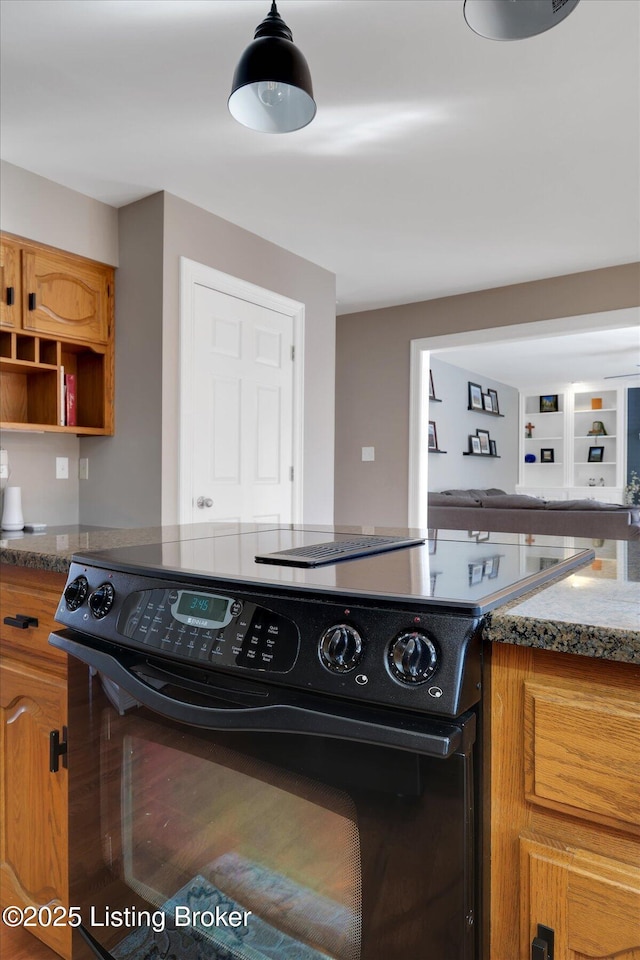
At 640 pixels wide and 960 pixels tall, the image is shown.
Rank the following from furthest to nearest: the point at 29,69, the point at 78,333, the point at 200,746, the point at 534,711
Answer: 1. the point at 78,333
2. the point at 29,69
3. the point at 200,746
4. the point at 534,711

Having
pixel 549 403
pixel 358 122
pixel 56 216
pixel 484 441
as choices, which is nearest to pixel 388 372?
pixel 358 122

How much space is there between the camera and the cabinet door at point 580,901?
65 centimetres

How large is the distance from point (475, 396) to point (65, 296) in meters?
5.84

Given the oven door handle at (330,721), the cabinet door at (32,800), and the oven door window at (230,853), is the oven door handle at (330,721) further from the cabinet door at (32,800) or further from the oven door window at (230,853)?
the cabinet door at (32,800)

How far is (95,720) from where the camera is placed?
1.11 metres

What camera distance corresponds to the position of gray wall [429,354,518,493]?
6910 mm

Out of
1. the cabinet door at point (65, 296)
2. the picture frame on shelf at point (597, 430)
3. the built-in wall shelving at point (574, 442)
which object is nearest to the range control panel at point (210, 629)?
the cabinet door at point (65, 296)

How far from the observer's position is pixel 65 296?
279 cm

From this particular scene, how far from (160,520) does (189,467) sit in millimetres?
298

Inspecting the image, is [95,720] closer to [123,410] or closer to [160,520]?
[160,520]

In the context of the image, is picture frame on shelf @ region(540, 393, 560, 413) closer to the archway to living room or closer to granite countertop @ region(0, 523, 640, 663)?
the archway to living room

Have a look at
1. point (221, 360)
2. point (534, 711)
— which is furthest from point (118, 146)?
point (534, 711)

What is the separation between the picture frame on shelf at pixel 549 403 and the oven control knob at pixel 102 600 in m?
9.04

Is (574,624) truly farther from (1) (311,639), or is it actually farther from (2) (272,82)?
(2) (272,82)
